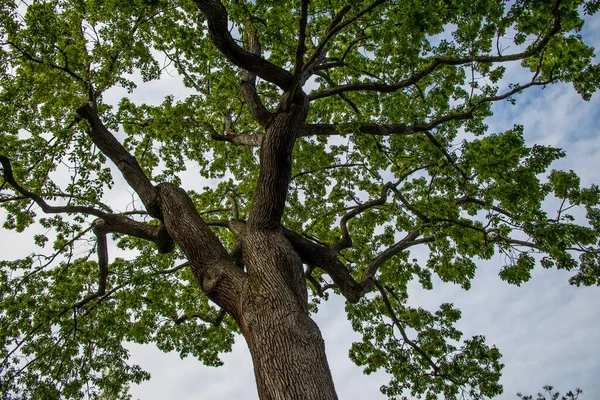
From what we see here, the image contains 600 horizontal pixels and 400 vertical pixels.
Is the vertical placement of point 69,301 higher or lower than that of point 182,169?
lower

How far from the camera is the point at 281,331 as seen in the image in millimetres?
3986

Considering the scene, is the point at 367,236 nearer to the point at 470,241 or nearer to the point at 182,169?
the point at 470,241

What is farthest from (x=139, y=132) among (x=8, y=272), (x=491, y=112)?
(x=491, y=112)

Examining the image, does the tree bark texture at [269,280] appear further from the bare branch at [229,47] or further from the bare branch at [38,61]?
the bare branch at [38,61]

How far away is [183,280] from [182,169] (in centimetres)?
353

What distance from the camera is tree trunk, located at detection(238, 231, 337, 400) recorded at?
3557 millimetres

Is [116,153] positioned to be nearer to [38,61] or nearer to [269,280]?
[38,61]

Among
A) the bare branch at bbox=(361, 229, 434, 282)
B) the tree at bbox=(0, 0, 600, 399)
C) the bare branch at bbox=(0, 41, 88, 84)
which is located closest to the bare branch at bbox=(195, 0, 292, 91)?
the tree at bbox=(0, 0, 600, 399)

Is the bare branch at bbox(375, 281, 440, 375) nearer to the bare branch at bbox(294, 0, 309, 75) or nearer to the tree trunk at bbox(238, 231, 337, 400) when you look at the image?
the tree trunk at bbox(238, 231, 337, 400)

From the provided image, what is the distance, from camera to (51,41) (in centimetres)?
664

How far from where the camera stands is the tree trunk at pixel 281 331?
3557 mm

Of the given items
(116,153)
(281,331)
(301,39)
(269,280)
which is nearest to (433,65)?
(301,39)

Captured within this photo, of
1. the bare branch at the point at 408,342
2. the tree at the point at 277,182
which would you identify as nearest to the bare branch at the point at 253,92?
the tree at the point at 277,182

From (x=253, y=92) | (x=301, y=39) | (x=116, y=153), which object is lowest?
(x=301, y=39)
